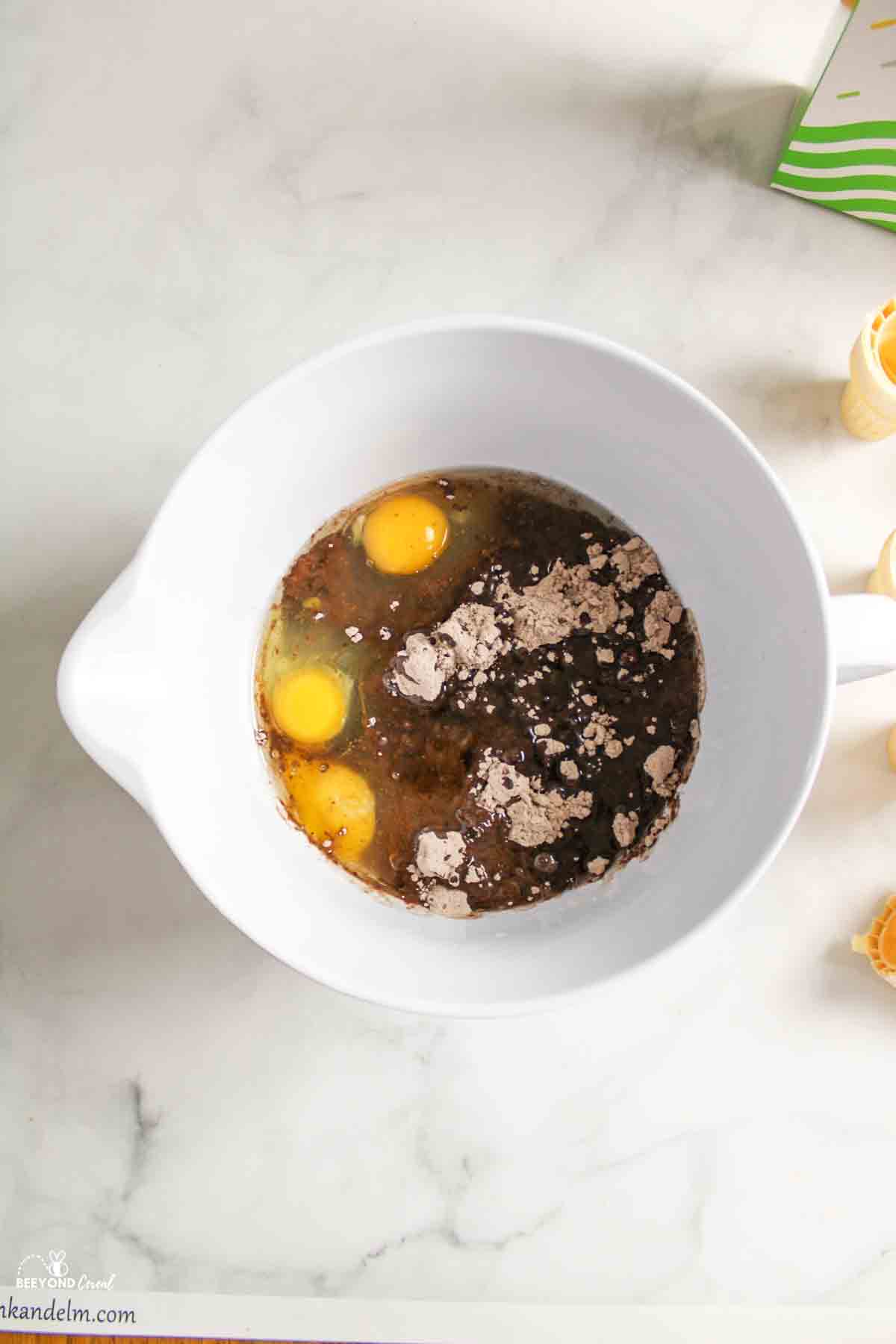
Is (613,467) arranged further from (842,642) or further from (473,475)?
(842,642)

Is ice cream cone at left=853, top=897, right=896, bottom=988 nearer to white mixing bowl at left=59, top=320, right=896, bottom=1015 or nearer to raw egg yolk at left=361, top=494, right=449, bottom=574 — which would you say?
white mixing bowl at left=59, top=320, right=896, bottom=1015

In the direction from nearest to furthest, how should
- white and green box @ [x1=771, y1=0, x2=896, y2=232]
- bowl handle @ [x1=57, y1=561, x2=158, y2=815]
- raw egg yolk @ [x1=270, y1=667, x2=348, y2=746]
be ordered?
bowl handle @ [x1=57, y1=561, x2=158, y2=815], white and green box @ [x1=771, y1=0, x2=896, y2=232], raw egg yolk @ [x1=270, y1=667, x2=348, y2=746]

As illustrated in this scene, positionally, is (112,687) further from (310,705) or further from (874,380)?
(874,380)

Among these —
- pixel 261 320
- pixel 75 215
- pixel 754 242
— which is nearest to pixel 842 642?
pixel 754 242

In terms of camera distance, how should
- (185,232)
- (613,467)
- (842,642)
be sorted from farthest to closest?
(185,232) < (613,467) < (842,642)

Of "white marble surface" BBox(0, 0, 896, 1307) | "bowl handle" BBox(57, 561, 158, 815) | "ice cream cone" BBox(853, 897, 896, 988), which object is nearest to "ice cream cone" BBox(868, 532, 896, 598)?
"white marble surface" BBox(0, 0, 896, 1307)

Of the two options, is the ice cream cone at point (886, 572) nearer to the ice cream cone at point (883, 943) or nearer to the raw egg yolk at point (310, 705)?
the ice cream cone at point (883, 943)

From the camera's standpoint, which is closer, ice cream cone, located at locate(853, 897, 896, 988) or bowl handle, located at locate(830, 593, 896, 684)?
bowl handle, located at locate(830, 593, 896, 684)
